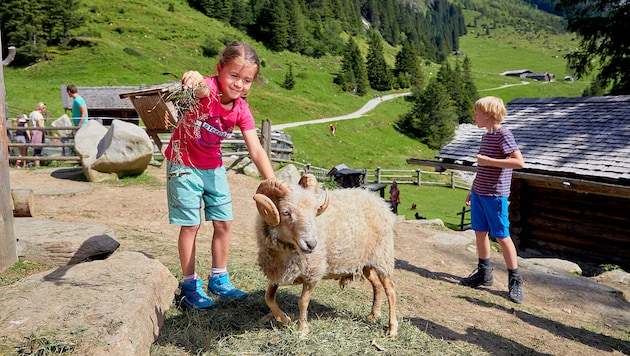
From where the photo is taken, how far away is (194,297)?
4102 mm

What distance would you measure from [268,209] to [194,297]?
1.39 meters

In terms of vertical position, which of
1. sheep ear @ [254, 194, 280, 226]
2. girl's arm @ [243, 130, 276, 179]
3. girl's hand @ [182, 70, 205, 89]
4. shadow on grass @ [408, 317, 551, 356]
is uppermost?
girl's hand @ [182, 70, 205, 89]

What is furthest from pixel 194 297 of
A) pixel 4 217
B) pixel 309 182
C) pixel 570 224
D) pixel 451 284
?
pixel 570 224

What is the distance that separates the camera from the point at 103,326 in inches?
119

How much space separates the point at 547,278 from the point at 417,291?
314cm

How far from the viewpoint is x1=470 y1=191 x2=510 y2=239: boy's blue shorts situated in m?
5.83

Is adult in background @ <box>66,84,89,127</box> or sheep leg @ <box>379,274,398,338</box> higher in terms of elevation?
adult in background @ <box>66,84,89,127</box>

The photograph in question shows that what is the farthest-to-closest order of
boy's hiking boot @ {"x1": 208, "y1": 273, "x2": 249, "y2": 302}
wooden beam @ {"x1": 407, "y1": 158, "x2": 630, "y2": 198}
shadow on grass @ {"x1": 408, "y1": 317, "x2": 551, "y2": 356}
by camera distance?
wooden beam @ {"x1": 407, "y1": 158, "x2": 630, "y2": 198}, shadow on grass @ {"x1": 408, "y1": 317, "x2": 551, "y2": 356}, boy's hiking boot @ {"x1": 208, "y1": 273, "x2": 249, "y2": 302}

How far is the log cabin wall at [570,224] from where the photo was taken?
10.7 metres

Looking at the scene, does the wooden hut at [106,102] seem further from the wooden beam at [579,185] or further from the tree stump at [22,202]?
the wooden beam at [579,185]

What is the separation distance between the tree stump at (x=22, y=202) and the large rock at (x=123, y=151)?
5005 millimetres

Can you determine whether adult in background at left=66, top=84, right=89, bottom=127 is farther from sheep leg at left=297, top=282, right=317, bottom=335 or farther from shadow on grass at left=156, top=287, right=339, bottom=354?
sheep leg at left=297, top=282, right=317, bottom=335

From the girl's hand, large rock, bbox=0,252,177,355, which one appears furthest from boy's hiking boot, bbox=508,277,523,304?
the girl's hand

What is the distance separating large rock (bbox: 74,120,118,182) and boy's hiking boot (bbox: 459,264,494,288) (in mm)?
9173
